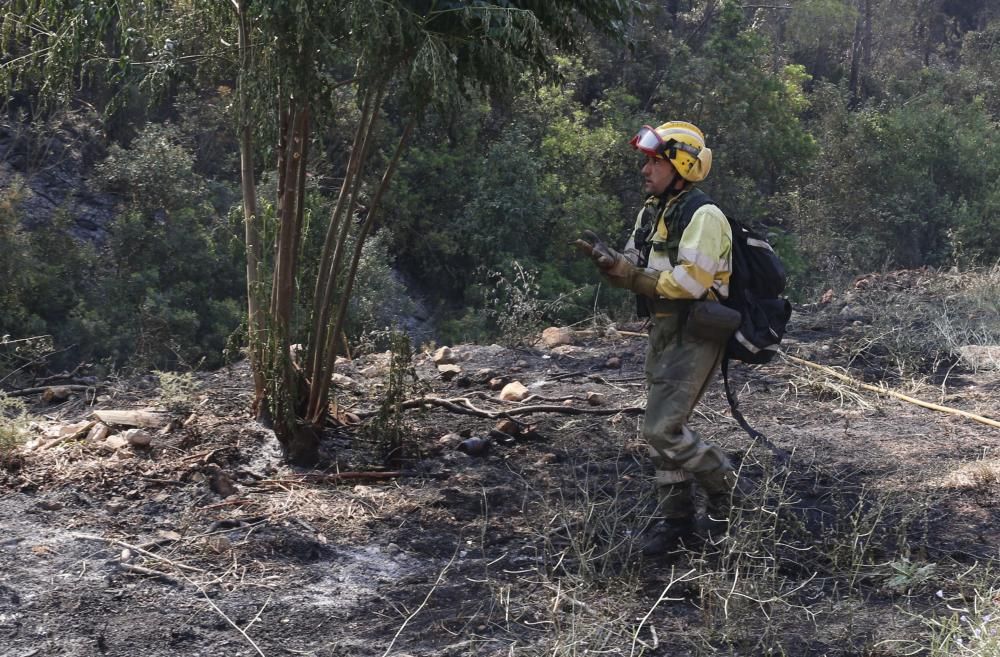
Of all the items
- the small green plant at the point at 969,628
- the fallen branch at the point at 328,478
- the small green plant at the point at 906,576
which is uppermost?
the small green plant at the point at 969,628

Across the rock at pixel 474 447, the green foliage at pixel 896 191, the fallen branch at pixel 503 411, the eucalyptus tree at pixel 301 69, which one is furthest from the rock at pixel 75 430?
the green foliage at pixel 896 191

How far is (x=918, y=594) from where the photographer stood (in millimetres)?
4148

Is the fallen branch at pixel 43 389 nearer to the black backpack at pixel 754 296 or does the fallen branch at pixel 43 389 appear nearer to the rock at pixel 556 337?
the rock at pixel 556 337

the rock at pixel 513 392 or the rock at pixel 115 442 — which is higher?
the rock at pixel 115 442

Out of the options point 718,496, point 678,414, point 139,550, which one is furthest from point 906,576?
point 139,550

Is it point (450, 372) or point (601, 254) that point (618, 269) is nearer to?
point (601, 254)

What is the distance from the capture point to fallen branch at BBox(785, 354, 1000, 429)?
6734 mm

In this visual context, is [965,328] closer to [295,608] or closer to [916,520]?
[916,520]

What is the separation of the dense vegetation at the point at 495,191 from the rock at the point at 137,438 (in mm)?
3754

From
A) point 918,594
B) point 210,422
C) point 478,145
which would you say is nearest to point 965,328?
point 918,594

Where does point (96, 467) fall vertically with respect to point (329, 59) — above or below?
below

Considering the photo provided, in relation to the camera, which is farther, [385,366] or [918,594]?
[385,366]

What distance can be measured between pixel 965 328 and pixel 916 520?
4.78 m

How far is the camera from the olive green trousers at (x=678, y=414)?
4.38 m
